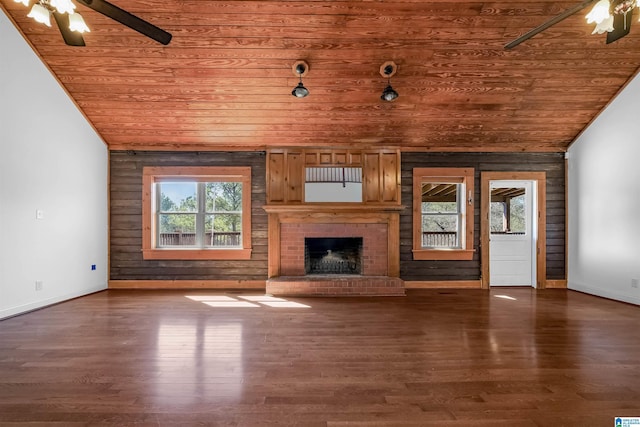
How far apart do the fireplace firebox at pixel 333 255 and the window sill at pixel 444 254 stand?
1050mm

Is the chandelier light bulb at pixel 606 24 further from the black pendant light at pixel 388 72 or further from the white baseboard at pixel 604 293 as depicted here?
the white baseboard at pixel 604 293

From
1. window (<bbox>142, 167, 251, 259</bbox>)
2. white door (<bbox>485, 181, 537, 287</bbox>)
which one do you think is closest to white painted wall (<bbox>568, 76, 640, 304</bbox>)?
white door (<bbox>485, 181, 537, 287</bbox>)

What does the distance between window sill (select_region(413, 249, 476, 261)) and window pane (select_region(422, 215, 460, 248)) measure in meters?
0.25

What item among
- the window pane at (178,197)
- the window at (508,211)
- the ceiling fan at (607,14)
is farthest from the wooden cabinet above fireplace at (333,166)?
the ceiling fan at (607,14)

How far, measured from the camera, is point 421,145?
538 centimetres

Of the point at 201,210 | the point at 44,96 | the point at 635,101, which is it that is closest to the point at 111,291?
the point at 201,210

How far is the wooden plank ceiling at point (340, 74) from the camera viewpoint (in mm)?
3527

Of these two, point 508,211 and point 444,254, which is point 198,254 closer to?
point 444,254

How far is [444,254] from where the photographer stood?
5.44 meters

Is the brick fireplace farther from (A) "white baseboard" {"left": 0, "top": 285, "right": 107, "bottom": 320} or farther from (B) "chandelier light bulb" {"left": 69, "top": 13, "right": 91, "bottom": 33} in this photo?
(B) "chandelier light bulb" {"left": 69, "top": 13, "right": 91, "bottom": 33}

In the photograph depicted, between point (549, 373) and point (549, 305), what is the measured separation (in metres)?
2.50

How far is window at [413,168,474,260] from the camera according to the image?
17.9 ft

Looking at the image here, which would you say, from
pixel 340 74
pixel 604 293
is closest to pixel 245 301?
pixel 340 74

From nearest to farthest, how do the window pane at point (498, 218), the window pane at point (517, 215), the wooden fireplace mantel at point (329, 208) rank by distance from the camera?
the wooden fireplace mantel at point (329, 208)
the window pane at point (517, 215)
the window pane at point (498, 218)
